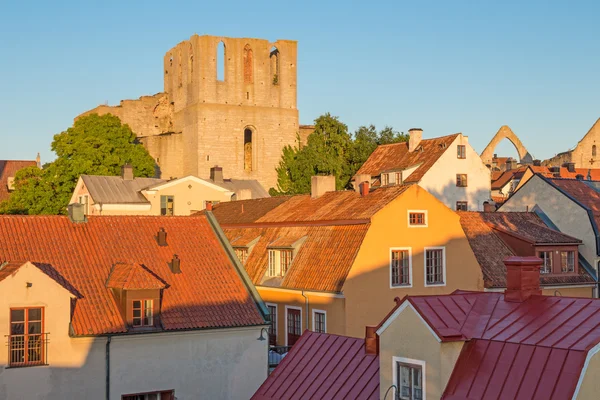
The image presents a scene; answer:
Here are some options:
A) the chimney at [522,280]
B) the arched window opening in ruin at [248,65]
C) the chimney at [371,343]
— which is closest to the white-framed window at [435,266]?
the chimney at [371,343]

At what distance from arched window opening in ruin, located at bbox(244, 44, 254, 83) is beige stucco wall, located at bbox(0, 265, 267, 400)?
213ft

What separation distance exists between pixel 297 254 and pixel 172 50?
61.2 meters

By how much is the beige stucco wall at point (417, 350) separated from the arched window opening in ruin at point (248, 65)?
241 feet

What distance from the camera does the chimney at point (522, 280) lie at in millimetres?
18812

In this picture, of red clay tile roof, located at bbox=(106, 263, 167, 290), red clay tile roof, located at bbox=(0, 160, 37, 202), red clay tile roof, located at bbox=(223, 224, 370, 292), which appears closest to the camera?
red clay tile roof, located at bbox=(106, 263, 167, 290)

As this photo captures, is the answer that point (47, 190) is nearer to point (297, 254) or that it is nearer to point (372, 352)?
point (297, 254)

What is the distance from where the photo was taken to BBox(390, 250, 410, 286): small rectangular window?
121 ft

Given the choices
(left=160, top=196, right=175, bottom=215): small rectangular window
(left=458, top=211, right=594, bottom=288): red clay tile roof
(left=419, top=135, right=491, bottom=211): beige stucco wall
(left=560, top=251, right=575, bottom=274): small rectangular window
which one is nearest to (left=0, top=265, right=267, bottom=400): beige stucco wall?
(left=458, top=211, right=594, bottom=288): red clay tile roof

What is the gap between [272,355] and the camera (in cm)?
3186

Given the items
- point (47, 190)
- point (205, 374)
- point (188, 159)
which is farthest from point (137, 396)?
point (188, 159)

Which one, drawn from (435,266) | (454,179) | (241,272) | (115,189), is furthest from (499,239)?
(115,189)

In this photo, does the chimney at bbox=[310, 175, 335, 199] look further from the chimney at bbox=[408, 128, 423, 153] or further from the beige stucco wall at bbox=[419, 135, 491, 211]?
the chimney at bbox=[408, 128, 423, 153]

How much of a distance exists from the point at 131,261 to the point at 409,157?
4003cm

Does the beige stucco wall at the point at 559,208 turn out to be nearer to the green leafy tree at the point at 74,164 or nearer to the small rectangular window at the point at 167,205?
the small rectangular window at the point at 167,205
